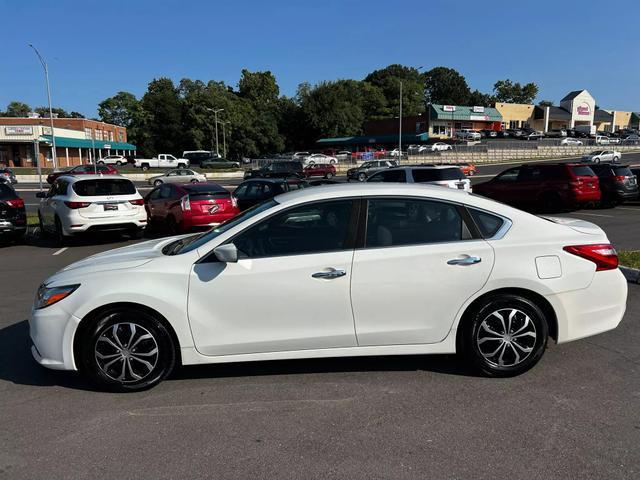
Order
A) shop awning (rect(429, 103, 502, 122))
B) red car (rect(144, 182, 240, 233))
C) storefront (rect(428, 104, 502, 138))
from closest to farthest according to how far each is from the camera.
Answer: red car (rect(144, 182, 240, 233))
shop awning (rect(429, 103, 502, 122))
storefront (rect(428, 104, 502, 138))

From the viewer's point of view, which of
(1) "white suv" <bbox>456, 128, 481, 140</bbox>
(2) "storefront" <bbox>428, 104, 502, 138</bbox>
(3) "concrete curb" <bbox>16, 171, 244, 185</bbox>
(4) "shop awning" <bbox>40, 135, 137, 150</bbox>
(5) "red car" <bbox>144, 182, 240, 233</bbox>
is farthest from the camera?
(2) "storefront" <bbox>428, 104, 502, 138</bbox>

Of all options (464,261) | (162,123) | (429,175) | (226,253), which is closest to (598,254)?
(464,261)

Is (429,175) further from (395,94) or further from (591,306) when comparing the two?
(395,94)

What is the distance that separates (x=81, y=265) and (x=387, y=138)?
265ft

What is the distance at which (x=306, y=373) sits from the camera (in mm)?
4320

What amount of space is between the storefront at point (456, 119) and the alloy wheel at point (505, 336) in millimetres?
77993

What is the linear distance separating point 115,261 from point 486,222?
3077mm

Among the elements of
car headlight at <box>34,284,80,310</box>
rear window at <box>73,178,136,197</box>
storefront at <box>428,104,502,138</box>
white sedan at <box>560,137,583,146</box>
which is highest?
storefront at <box>428,104,502,138</box>

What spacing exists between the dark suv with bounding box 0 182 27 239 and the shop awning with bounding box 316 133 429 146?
228 ft

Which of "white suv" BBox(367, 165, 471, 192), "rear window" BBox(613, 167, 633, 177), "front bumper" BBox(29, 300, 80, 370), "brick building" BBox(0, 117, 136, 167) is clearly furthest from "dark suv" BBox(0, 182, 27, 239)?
"brick building" BBox(0, 117, 136, 167)

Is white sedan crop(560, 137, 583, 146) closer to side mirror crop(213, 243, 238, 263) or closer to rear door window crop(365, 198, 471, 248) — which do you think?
rear door window crop(365, 198, 471, 248)

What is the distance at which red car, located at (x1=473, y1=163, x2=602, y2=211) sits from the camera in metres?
16.0

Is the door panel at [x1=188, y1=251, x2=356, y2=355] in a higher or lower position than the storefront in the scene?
lower

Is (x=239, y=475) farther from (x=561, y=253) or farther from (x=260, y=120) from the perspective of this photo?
(x=260, y=120)
